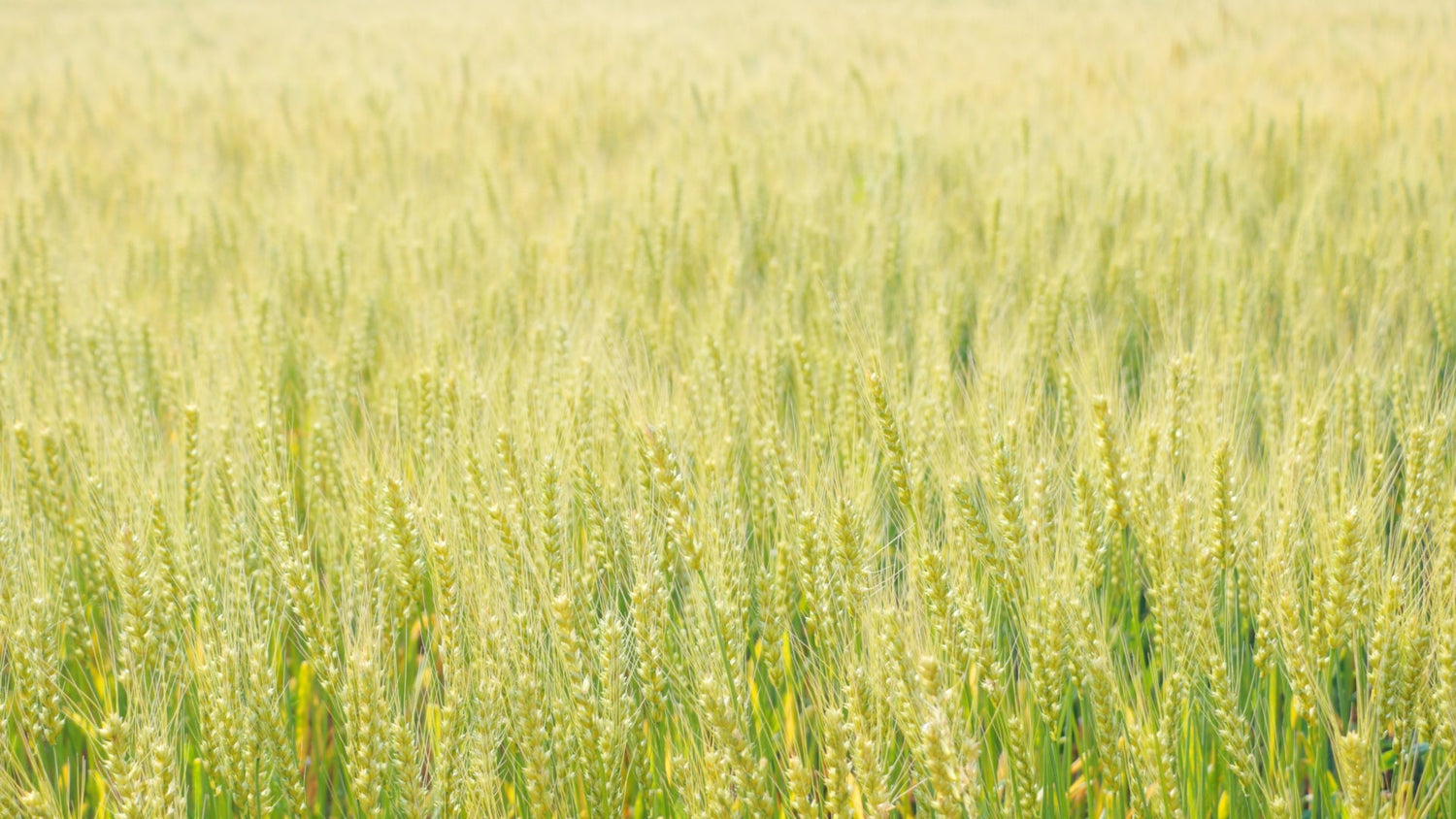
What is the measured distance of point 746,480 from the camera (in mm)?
1792

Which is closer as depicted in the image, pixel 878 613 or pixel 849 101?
pixel 878 613

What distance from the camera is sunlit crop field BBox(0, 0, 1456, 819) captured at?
109cm

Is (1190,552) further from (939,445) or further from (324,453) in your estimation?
(324,453)

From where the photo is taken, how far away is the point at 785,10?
11.2 m

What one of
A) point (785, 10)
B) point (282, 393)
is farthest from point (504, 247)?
point (785, 10)

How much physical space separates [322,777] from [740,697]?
2.22 ft

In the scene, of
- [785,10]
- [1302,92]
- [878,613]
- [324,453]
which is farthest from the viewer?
[785,10]

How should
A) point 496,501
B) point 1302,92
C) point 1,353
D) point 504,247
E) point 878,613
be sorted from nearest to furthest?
point 878,613
point 496,501
point 1,353
point 504,247
point 1302,92

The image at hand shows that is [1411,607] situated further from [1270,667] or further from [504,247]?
[504,247]

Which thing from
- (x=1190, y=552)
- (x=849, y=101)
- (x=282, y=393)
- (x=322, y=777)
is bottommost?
(x=322, y=777)

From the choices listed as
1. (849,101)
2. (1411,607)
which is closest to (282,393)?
(1411,607)

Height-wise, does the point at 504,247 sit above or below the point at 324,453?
above

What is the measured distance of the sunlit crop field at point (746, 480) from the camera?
1094 millimetres

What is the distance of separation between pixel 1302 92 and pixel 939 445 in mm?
4380
